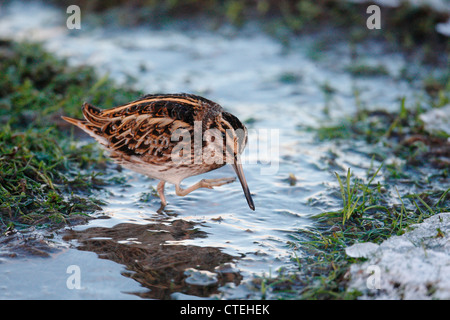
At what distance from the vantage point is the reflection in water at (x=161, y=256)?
5336 millimetres

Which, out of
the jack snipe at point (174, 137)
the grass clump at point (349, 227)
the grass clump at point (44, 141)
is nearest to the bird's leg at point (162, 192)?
the jack snipe at point (174, 137)

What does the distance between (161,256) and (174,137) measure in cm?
157

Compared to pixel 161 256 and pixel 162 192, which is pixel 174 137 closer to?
pixel 162 192

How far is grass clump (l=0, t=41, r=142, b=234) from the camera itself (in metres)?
6.67

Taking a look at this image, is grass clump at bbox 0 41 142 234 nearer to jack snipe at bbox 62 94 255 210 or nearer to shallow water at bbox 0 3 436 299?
shallow water at bbox 0 3 436 299

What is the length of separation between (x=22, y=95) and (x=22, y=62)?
1494mm

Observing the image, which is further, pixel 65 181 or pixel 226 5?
pixel 226 5

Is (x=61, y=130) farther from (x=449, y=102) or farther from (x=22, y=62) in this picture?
(x=449, y=102)

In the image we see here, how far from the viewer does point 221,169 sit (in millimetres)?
8461

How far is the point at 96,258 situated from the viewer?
580 cm

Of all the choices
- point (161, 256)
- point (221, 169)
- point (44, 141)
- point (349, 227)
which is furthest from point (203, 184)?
point (44, 141)

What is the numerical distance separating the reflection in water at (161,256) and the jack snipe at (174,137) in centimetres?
73
